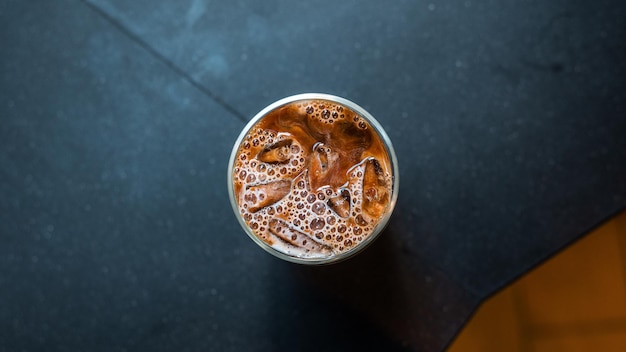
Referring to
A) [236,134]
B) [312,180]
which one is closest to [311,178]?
[312,180]

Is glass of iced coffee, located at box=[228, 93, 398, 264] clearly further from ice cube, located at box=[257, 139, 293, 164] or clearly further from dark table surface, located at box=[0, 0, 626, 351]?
dark table surface, located at box=[0, 0, 626, 351]

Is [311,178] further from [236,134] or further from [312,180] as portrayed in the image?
[236,134]

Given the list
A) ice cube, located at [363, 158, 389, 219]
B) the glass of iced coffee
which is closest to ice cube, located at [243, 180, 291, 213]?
the glass of iced coffee

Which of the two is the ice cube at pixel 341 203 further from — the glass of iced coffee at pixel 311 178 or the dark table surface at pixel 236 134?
the dark table surface at pixel 236 134

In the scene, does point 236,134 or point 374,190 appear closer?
point 374,190

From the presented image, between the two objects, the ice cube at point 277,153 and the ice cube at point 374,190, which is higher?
the ice cube at point 374,190

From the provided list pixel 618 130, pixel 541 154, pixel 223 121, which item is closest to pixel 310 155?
pixel 223 121

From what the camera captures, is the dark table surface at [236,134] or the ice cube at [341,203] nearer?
the ice cube at [341,203]

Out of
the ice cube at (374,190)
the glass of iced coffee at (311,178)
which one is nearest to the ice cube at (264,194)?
the glass of iced coffee at (311,178)
